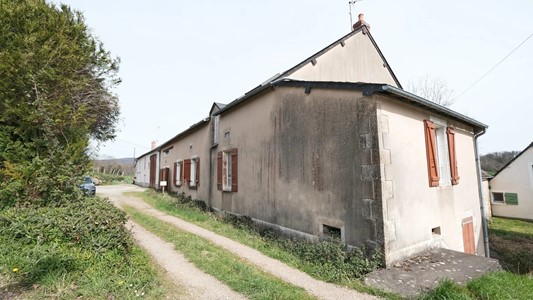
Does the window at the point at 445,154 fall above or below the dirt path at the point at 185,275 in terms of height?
A: above

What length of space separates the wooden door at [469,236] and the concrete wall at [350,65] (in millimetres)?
6108

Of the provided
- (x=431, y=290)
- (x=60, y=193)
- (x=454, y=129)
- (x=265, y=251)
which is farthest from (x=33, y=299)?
(x=454, y=129)

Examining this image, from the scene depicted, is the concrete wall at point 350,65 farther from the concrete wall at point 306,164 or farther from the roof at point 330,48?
the concrete wall at point 306,164

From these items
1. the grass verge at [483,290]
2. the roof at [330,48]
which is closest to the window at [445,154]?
the grass verge at [483,290]

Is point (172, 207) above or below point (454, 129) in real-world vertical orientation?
A: below

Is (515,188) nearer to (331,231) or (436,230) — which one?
(436,230)

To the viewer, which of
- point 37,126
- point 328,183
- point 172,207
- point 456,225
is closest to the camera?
point 328,183

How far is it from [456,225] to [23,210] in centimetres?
1063

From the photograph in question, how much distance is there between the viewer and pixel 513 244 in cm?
1184

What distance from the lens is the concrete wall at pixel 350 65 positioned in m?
9.27

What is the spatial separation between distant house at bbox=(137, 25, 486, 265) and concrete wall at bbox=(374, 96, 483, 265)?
0.02 m

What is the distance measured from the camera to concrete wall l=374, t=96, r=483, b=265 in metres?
5.20

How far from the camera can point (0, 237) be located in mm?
4863

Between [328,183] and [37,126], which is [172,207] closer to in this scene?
[37,126]
